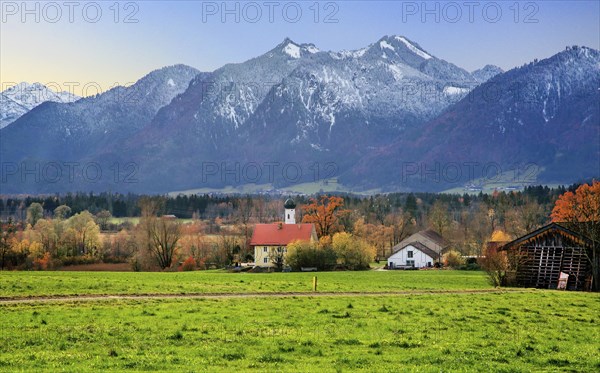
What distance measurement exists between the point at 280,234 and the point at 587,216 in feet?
212

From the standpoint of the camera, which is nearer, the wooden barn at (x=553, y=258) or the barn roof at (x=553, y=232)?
the barn roof at (x=553, y=232)

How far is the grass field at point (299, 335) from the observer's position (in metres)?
23.6

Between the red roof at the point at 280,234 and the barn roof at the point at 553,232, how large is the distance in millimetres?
52910

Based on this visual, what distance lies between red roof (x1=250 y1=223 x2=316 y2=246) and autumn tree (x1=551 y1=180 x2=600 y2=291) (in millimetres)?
55175

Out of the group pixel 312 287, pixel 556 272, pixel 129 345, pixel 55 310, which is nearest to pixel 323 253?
pixel 556 272

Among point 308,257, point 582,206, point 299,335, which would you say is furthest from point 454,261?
point 299,335

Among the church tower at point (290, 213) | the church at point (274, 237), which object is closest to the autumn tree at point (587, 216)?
the church at point (274, 237)

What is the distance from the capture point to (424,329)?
30.8 m

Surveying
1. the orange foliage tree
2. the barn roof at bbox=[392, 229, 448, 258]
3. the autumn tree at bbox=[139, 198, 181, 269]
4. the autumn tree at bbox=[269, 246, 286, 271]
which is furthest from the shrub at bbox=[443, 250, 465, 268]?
the orange foliage tree

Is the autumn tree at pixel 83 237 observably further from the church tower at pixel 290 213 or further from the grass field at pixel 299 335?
the grass field at pixel 299 335

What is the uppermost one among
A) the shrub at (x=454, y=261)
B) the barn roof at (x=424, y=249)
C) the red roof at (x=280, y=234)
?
the red roof at (x=280, y=234)

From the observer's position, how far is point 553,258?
68312 mm

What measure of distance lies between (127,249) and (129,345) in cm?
11301

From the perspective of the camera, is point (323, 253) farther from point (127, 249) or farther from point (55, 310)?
point (55, 310)
